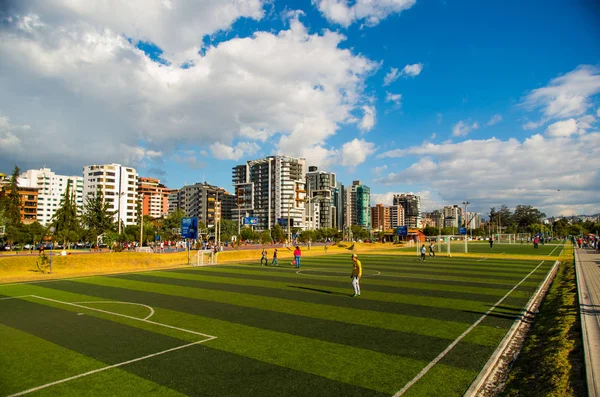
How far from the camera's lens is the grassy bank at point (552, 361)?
26.6ft

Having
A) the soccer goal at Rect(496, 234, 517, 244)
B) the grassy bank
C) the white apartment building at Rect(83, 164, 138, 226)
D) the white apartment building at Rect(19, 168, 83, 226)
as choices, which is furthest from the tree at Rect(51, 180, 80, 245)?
the soccer goal at Rect(496, 234, 517, 244)

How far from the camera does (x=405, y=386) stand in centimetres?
848

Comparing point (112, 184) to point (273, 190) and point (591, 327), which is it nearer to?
point (273, 190)

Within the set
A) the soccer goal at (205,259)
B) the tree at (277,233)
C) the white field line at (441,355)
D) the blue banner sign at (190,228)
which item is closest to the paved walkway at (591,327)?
the white field line at (441,355)

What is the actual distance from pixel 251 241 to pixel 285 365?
115 m

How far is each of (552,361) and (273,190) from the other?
174986 millimetres

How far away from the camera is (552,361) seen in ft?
31.3

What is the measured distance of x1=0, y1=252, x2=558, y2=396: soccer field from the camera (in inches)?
345

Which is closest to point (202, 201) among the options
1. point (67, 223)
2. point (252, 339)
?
point (67, 223)

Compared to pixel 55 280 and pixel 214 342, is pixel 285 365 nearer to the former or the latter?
pixel 214 342

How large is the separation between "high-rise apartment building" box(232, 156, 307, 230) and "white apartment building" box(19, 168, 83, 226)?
249 feet

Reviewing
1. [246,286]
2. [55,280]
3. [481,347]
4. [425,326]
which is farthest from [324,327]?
[55,280]

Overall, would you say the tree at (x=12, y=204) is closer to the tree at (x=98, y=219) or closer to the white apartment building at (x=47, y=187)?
the tree at (x=98, y=219)

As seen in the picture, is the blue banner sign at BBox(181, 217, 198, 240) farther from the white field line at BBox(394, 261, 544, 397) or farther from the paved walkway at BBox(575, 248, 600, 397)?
the paved walkway at BBox(575, 248, 600, 397)
